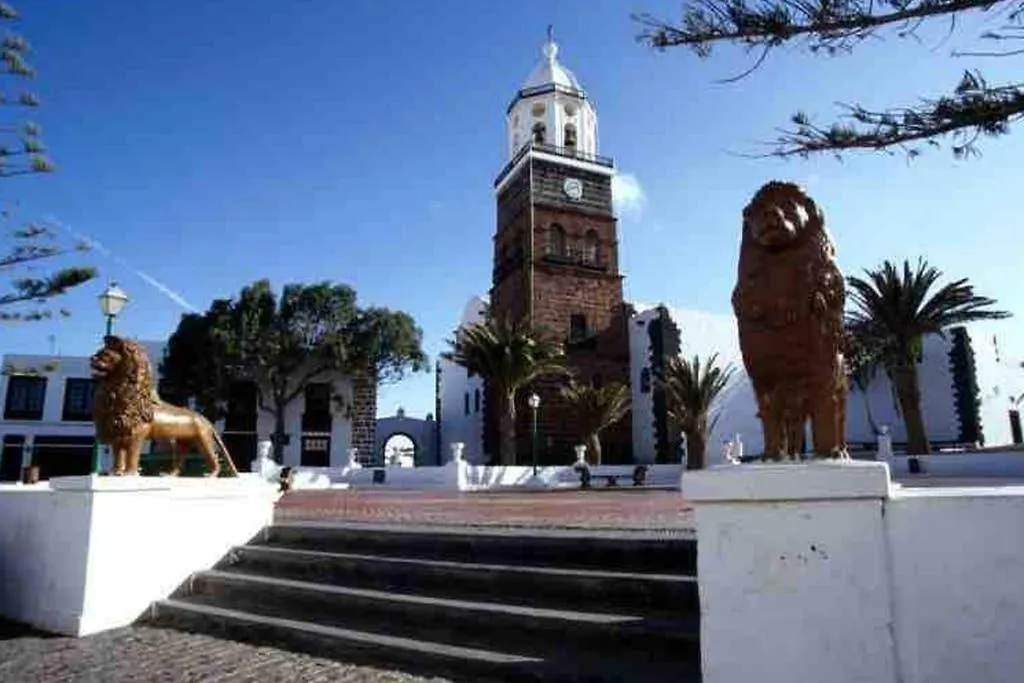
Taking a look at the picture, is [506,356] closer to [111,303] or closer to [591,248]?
[591,248]

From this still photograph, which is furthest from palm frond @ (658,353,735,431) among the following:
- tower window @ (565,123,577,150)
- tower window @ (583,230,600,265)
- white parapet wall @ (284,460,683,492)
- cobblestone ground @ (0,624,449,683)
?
cobblestone ground @ (0,624,449,683)

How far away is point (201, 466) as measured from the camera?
8.31m

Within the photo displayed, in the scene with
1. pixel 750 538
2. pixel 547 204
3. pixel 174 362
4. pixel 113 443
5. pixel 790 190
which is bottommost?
pixel 750 538

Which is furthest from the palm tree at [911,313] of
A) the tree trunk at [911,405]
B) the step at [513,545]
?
the step at [513,545]

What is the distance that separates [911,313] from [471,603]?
77.4 feet

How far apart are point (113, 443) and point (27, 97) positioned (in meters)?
7.58

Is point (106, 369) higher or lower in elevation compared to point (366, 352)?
lower

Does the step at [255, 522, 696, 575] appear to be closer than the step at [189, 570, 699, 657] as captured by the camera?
No

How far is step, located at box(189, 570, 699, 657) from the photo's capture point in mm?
3811

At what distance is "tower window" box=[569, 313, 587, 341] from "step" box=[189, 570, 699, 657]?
97.0 ft

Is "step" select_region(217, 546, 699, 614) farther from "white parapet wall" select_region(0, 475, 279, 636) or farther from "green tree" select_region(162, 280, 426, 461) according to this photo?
"green tree" select_region(162, 280, 426, 461)

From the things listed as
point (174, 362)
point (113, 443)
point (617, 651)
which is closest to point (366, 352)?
point (174, 362)

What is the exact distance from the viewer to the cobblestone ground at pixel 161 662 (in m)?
4.16

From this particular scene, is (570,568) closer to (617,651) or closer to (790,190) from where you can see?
(617,651)
